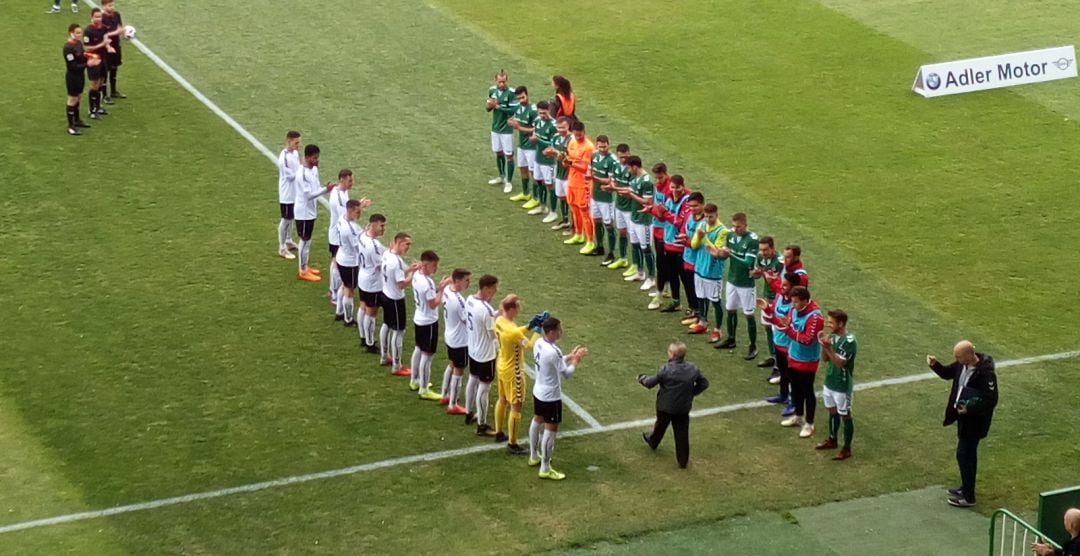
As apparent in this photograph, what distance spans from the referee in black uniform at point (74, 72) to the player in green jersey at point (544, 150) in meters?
7.95

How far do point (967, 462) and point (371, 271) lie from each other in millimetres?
7537

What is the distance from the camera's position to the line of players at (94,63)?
27.1 metres

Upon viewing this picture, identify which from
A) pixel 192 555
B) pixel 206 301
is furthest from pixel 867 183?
pixel 192 555

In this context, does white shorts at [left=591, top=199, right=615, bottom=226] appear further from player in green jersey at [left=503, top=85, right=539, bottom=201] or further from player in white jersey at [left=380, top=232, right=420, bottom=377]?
player in white jersey at [left=380, top=232, right=420, bottom=377]

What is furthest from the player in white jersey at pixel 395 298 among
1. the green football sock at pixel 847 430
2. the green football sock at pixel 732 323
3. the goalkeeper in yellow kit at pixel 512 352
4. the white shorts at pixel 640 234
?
the green football sock at pixel 847 430

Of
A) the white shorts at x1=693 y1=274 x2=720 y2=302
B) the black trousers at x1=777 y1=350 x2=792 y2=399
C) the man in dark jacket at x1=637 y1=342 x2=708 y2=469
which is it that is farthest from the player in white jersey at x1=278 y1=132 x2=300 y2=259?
the black trousers at x1=777 y1=350 x2=792 y2=399

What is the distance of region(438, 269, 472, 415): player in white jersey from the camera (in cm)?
1862

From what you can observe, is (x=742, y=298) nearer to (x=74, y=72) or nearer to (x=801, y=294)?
(x=801, y=294)

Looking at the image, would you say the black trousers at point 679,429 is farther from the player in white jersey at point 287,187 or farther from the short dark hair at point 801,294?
the player in white jersey at point 287,187

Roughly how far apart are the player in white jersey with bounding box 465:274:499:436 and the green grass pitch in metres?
0.40

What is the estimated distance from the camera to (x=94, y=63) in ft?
90.2

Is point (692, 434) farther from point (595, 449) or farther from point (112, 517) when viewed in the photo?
point (112, 517)

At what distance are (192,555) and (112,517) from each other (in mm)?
1274

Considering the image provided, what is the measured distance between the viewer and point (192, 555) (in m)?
16.5
